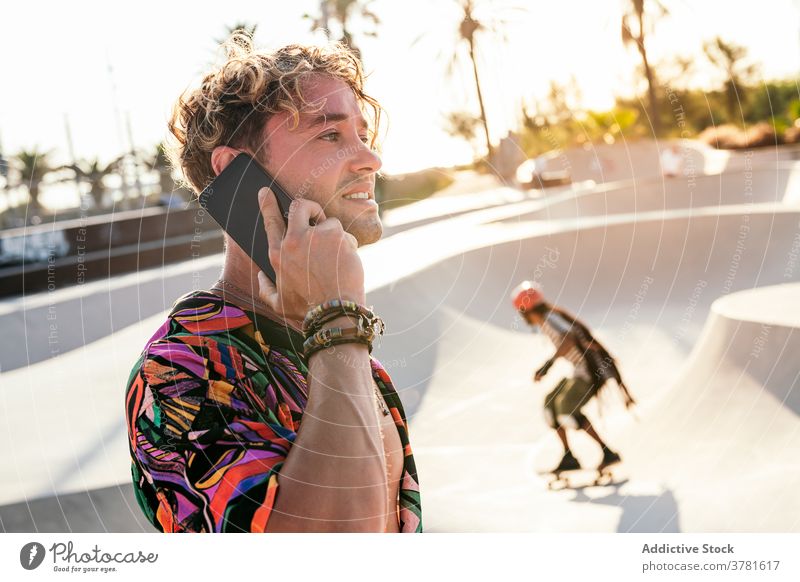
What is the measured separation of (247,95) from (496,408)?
4727mm

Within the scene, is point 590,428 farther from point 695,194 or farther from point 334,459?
point 695,194

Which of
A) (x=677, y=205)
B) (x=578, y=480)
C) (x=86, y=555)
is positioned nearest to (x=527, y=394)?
(x=578, y=480)

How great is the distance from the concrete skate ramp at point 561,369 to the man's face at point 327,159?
173 cm

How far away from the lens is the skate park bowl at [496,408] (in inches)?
132

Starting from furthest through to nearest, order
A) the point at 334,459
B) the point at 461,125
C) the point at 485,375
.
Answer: the point at 485,375
the point at 461,125
the point at 334,459

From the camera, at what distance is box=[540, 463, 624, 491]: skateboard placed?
4.39m

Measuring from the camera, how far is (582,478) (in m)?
4.65

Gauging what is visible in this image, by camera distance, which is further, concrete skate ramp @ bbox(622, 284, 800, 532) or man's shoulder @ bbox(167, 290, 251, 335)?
concrete skate ramp @ bbox(622, 284, 800, 532)

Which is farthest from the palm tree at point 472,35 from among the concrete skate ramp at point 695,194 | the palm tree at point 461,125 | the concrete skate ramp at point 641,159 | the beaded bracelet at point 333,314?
the concrete skate ramp at point 641,159

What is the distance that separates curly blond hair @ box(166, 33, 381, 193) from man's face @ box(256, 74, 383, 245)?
0.02m

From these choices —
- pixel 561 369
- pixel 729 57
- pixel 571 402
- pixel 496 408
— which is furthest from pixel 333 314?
pixel 561 369

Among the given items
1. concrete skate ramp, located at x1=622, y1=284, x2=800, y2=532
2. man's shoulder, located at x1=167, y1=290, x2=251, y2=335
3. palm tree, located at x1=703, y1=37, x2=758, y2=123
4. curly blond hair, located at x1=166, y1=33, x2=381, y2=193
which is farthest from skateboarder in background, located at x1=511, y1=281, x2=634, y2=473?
man's shoulder, located at x1=167, y1=290, x2=251, y2=335

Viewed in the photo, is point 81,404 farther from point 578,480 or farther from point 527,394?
point 527,394

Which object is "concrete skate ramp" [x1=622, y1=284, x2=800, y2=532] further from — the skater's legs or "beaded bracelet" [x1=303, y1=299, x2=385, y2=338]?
"beaded bracelet" [x1=303, y1=299, x2=385, y2=338]
